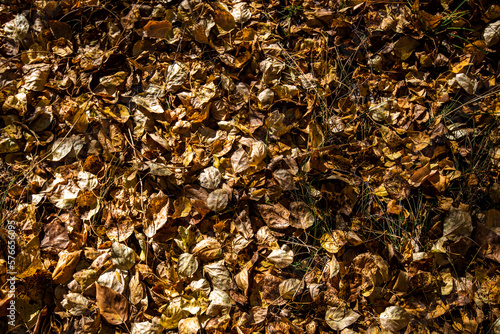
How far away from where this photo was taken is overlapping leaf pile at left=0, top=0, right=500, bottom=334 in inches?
45.6

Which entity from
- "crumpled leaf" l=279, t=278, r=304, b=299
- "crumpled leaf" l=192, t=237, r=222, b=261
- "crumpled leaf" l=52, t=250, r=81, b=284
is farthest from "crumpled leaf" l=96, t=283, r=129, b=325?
"crumpled leaf" l=279, t=278, r=304, b=299

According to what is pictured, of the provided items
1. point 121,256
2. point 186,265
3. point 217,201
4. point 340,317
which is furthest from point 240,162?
point 340,317

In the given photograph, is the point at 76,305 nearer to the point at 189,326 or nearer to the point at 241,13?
the point at 189,326

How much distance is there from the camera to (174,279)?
116cm

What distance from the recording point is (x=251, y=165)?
1251mm

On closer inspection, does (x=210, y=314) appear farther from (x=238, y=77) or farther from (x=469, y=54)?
(x=469, y=54)

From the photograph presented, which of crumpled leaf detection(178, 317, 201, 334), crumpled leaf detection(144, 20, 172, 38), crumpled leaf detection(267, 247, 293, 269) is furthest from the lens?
crumpled leaf detection(144, 20, 172, 38)

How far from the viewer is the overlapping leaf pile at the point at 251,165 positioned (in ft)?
3.80

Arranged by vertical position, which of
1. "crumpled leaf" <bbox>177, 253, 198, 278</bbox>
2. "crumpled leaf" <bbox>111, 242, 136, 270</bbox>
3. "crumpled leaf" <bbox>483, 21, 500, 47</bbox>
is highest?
"crumpled leaf" <bbox>483, 21, 500, 47</bbox>

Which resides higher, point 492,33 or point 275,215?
point 492,33

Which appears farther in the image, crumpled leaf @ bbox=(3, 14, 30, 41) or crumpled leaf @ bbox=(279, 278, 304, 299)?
crumpled leaf @ bbox=(3, 14, 30, 41)

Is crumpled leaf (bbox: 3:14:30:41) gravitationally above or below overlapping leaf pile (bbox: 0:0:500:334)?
above

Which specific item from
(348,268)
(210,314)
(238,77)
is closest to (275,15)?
(238,77)

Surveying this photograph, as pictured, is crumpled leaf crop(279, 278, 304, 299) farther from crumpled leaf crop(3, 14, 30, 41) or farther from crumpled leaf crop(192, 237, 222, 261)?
crumpled leaf crop(3, 14, 30, 41)
